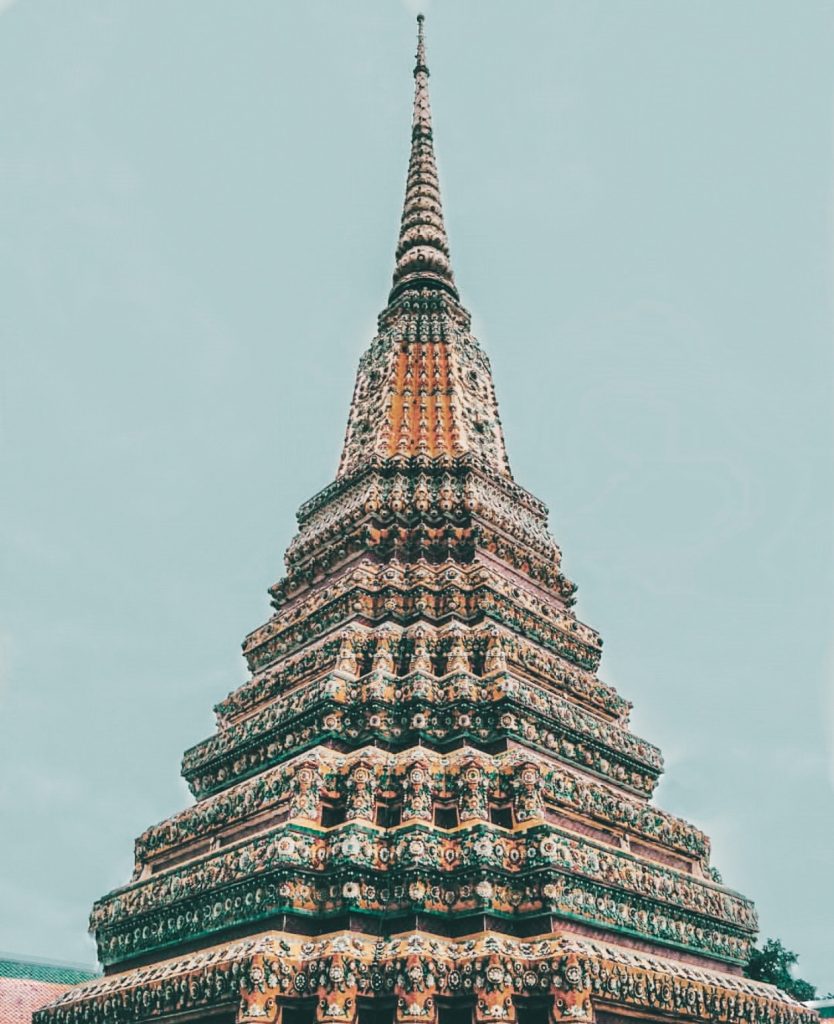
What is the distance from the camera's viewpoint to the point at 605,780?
44.2 ft

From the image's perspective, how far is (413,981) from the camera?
891 centimetres

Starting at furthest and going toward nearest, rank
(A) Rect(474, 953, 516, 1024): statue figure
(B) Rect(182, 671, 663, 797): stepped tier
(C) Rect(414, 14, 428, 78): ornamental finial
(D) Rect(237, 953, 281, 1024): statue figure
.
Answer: (C) Rect(414, 14, 428, 78): ornamental finial, (B) Rect(182, 671, 663, 797): stepped tier, (A) Rect(474, 953, 516, 1024): statue figure, (D) Rect(237, 953, 281, 1024): statue figure

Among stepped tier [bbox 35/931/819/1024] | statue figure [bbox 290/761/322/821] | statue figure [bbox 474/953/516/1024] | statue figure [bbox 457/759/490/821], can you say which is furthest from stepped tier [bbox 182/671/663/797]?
statue figure [bbox 474/953/516/1024]

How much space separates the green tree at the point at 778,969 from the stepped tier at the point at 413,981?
27.3 m

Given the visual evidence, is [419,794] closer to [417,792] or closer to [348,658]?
[417,792]

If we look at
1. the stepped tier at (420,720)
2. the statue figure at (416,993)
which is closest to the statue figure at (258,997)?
the statue figure at (416,993)

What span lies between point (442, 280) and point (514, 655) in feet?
42.9

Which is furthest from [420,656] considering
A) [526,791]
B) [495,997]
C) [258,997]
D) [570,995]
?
[258,997]

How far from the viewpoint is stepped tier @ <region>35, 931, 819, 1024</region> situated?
29.1 feet

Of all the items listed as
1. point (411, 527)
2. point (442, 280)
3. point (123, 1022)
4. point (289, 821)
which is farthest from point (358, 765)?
point (442, 280)

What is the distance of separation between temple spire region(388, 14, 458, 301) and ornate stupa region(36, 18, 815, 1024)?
7.21 metres

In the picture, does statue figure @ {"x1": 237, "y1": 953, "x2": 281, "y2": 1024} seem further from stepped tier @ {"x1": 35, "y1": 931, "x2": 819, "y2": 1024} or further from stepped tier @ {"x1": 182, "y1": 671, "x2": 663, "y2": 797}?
stepped tier @ {"x1": 182, "y1": 671, "x2": 663, "y2": 797}

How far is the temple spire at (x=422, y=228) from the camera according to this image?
917 inches

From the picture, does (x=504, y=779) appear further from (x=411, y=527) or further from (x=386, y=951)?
(x=411, y=527)
